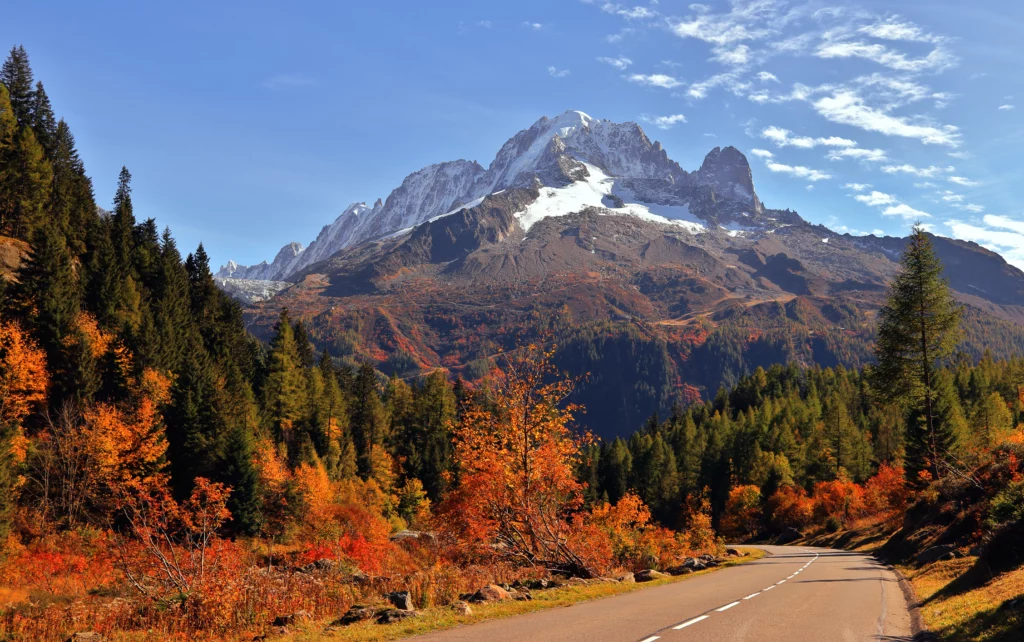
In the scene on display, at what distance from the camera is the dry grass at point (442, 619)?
40.7ft

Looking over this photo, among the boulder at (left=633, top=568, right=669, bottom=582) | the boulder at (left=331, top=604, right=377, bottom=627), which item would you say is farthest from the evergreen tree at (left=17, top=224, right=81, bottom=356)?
the boulder at (left=633, top=568, right=669, bottom=582)

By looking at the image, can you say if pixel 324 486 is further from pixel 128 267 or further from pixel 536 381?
pixel 536 381

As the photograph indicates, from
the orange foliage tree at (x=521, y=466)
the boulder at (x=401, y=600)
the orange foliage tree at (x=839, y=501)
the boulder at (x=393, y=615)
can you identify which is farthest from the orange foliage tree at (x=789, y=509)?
the boulder at (x=393, y=615)

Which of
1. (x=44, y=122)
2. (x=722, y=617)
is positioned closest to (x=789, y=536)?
(x=722, y=617)

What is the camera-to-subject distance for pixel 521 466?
23.4 m

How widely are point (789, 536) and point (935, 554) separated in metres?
59.2

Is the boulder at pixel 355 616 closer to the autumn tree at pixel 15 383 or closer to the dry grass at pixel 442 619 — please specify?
the dry grass at pixel 442 619

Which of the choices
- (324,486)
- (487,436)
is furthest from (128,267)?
(487,436)

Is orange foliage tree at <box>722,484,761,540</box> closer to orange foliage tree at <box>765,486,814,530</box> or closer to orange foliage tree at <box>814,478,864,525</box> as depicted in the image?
orange foliage tree at <box>765,486,814,530</box>

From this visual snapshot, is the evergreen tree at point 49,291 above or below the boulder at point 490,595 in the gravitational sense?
above

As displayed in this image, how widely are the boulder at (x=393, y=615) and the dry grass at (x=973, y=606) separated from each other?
11.2 m

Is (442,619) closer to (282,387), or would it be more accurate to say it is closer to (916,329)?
(916,329)

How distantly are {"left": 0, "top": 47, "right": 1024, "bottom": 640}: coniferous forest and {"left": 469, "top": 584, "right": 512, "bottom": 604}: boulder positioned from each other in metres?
0.52

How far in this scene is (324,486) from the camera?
6794 centimetres
